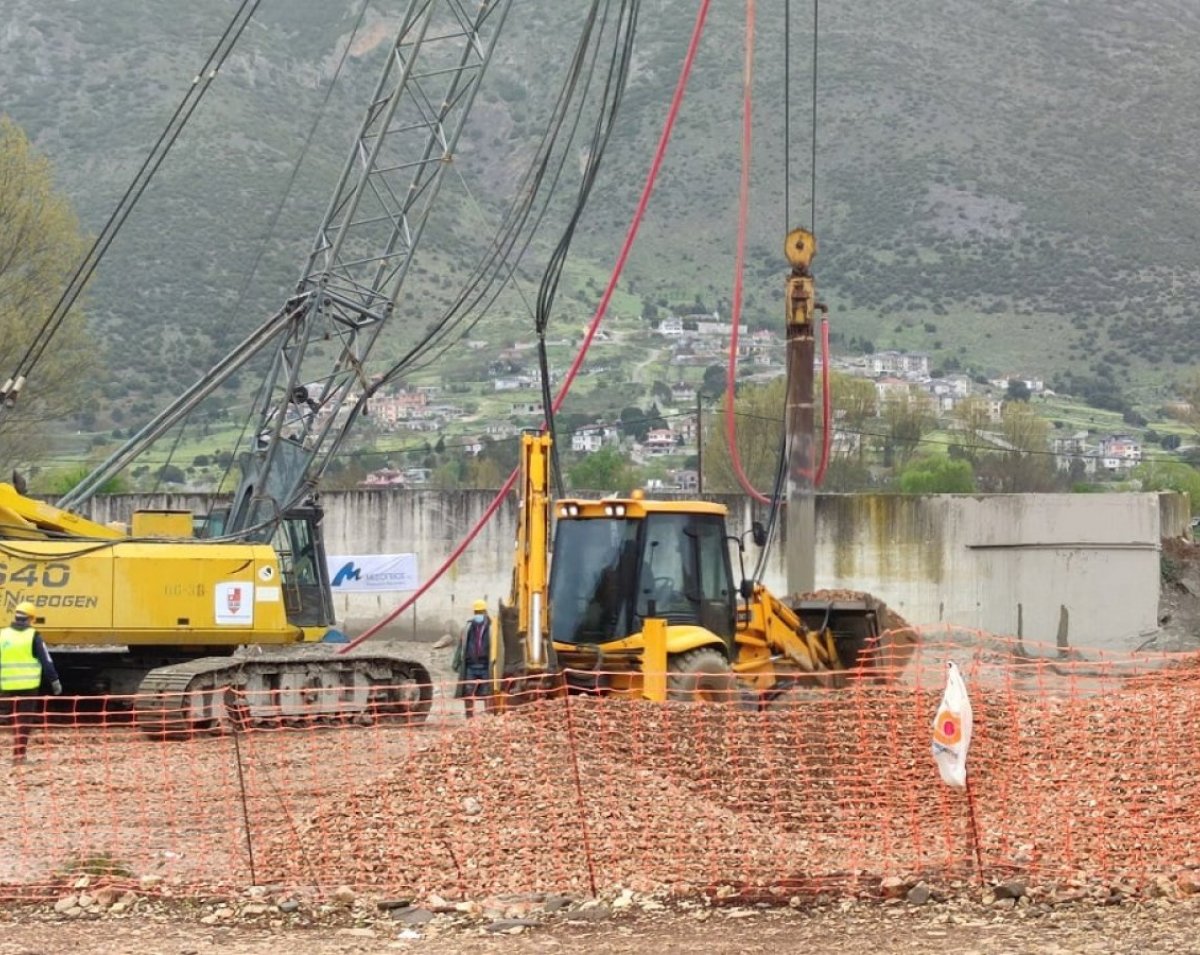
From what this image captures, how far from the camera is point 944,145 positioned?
3748 inches

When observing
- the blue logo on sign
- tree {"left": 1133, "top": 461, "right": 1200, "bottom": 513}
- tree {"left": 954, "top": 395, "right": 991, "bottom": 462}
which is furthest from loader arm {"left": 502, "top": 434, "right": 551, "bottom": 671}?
tree {"left": 954, "top": 395, "right": 991, "bottom": 462}

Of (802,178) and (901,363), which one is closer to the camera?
(901,363)

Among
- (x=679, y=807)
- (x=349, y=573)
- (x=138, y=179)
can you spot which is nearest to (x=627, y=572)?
(x=679, y=807)

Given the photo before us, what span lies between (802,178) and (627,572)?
79.2 meters

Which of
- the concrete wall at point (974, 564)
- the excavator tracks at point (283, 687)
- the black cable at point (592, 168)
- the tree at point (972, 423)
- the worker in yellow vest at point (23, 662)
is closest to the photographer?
the worker in yellow vest at point (23, 662)

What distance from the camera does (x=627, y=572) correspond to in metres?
15.6

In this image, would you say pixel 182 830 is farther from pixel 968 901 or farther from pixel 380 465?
pixel 380 465

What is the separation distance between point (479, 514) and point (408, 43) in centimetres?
890

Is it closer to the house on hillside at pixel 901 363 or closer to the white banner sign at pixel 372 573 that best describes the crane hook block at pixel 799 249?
the white banner sign at pixel 372 573

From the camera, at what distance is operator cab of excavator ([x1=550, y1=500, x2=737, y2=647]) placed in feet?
51.2

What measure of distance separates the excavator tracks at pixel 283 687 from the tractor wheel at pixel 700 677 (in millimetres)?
2880

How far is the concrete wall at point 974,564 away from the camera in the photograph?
96.9ft

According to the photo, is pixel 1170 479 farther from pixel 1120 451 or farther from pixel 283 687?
pixel 283 687

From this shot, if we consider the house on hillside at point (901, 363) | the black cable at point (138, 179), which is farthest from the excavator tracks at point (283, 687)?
the house on hillside at point (901, 363)
